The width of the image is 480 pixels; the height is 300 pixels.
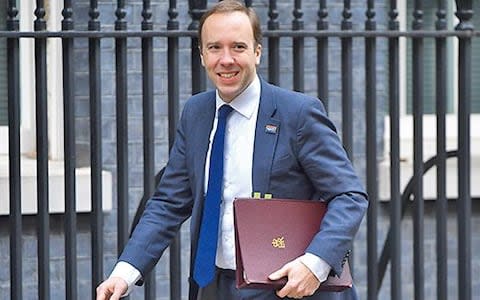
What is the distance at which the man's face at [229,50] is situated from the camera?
167 inches

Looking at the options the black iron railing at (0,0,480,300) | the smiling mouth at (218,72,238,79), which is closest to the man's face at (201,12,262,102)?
the smiling mouth at (218,72,238,79)

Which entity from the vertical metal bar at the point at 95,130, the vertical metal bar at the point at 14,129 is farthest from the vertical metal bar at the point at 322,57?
the vertical metal bar at the point at 14,129

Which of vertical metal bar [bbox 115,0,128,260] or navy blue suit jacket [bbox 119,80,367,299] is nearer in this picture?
navy blue suit jacket [bbox 119,80,367,299]

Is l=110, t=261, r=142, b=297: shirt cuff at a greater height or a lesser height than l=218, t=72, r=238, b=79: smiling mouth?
lesser

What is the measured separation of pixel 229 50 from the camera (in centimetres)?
426

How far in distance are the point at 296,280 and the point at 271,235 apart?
0.20 m

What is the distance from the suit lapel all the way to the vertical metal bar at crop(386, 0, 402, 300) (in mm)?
1798

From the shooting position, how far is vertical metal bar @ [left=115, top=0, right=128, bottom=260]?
5.82 meters

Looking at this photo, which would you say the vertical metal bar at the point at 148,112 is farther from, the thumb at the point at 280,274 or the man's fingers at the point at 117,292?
the thumb at the point at 280,274

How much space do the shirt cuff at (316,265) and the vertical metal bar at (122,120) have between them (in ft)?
6.03

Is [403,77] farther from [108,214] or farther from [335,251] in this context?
[335,251]

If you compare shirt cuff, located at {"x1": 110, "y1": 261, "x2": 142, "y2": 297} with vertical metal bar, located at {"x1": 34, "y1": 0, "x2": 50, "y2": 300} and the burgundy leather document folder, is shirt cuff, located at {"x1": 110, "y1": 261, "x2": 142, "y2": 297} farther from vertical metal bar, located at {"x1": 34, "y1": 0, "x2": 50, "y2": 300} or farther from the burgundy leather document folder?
vertical metal bar, located at {"x1": 34, "y1": 0, "x2": 50, "y2": 300}

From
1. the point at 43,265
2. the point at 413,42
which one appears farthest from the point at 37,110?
the point at 413,42

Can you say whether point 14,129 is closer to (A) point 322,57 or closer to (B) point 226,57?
(A) point 322,57
